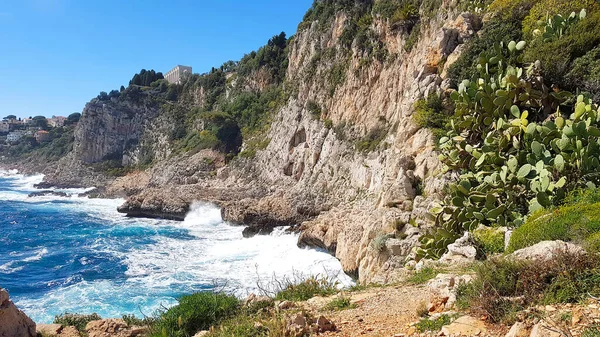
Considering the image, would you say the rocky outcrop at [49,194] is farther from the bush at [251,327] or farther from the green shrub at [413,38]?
the bush at [251,327]

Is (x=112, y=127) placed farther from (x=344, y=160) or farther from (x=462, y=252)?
(x=462, y=252)

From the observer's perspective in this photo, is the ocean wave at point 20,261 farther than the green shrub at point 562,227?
Yes

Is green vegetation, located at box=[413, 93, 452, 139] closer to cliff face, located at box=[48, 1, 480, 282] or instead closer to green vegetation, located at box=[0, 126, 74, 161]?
cliff face, located at box=[48, 1, 480, 282]

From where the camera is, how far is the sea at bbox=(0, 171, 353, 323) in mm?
15516

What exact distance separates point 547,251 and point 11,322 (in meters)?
8.88

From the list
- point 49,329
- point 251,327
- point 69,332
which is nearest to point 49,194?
point 49,329

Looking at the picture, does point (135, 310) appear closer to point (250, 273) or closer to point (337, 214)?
point (250, 273)

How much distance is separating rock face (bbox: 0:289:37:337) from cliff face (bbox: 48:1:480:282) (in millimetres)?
7791

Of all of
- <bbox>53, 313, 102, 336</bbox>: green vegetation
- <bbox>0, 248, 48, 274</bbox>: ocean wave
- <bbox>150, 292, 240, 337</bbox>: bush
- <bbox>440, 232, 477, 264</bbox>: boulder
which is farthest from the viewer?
<bbox>0, 248, 48, 274</bbox>: ocean wave

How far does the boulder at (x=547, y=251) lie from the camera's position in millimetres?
4683

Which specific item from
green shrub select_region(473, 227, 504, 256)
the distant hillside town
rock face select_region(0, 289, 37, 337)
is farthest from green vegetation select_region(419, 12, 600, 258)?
the distant hillside town

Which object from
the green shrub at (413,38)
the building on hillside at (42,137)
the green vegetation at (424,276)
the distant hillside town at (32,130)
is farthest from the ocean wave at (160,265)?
the distant hillside town at (32,130)

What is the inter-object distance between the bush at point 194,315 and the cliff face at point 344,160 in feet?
14.6

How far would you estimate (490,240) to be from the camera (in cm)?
805
